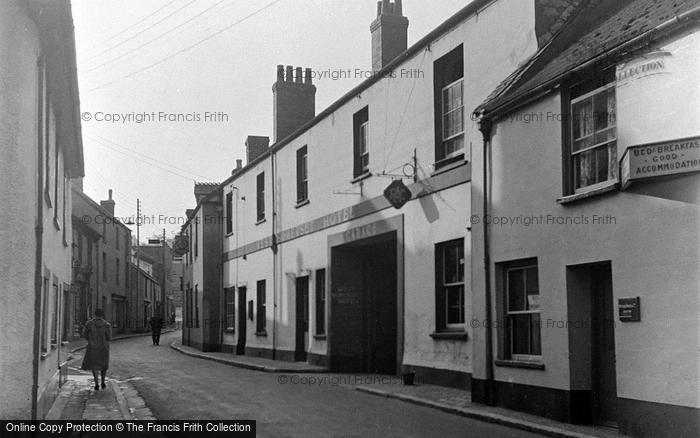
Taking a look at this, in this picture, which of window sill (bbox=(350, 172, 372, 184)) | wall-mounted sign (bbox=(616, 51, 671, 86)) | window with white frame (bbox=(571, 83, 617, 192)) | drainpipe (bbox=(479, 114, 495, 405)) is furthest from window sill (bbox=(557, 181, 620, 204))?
window sill (bbox=(350, 172, 372, 184))

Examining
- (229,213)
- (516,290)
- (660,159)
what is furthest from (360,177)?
(229,213)

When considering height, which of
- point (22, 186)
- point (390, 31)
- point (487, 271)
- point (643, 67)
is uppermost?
point (390, 31)

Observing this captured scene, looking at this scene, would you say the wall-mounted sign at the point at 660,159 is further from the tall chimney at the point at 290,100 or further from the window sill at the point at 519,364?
the tall chimney at the point at 290,100

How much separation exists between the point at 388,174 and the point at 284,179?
797cm

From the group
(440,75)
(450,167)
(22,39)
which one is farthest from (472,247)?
(22,39)

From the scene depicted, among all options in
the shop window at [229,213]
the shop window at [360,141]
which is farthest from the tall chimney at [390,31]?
the shop window at [229,213]

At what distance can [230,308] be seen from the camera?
105 feet

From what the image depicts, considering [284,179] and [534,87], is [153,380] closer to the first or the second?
[284,179]

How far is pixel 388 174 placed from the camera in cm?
1703

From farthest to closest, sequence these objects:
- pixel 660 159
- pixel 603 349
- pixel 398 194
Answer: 1. pixel 398 194
2. pixel 603 349
3. pixel 660 159

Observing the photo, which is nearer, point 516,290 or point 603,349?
point 603,349

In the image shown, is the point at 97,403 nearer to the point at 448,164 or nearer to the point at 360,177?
the point at 448,164

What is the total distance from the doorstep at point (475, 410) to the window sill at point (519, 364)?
642 millimetres

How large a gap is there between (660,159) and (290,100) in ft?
62.4
